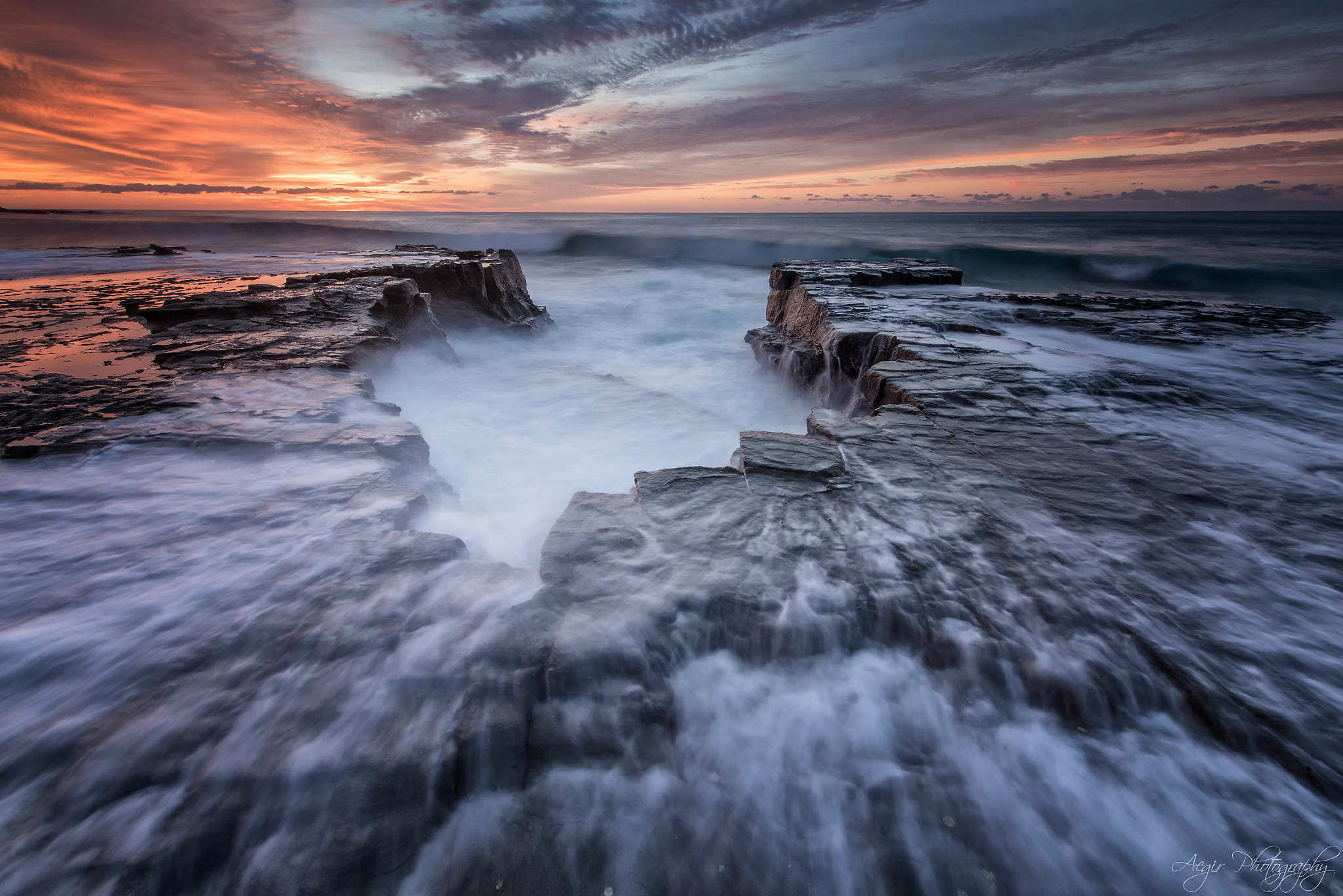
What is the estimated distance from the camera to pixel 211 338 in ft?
17.5

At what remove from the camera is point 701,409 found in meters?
6.62

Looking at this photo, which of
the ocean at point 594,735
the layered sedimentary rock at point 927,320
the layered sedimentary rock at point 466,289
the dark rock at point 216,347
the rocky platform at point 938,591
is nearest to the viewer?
the ocean at point 594,735

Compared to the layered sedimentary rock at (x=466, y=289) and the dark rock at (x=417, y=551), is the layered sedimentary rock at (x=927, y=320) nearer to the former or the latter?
the dark rock at (x=417, y=551)

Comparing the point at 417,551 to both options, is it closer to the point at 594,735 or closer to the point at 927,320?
the point at 594,735

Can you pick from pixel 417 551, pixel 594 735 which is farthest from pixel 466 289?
pixel 594 735

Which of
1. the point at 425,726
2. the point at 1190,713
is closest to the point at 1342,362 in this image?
the point at 1190,713

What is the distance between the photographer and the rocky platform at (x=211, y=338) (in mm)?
3564

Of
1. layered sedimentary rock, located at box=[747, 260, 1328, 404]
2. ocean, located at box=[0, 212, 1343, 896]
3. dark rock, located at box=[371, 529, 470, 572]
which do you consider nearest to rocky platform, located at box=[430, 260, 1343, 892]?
ocean, located at box=[0, 212, 1343, 896]

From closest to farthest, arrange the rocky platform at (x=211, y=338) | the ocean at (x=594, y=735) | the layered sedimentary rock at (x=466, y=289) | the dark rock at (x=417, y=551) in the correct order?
the ocean at (x=594, y=735) → the dark rock at (x=417, y=551) → the rocky platform at (x=211, y=338) → the layered sedimentary rock at (x=466, y=289)

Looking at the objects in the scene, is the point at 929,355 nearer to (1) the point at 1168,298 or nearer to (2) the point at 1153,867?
(2) the point at 1153,867

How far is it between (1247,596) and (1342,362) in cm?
478

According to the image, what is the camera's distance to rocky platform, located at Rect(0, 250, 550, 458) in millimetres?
3564

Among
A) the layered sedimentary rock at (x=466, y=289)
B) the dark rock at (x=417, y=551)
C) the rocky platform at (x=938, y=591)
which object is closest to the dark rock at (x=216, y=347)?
the layered sedimentary rock at (x=466, y=289)

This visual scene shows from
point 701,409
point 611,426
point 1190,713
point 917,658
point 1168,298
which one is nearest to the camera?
point 1190,713
